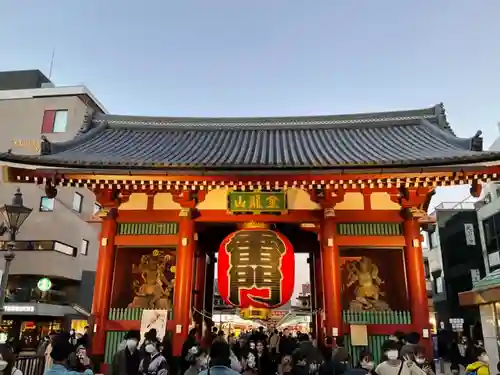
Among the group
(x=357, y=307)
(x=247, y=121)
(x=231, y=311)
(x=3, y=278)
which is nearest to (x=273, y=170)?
(x=357, y=307)

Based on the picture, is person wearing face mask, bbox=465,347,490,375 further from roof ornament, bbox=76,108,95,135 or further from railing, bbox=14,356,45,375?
roof ornament, bbox=76,108,95,135

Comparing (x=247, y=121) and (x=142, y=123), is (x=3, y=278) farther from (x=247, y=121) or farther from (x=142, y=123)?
(x=247, y=121)

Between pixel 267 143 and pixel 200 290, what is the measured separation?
5.58m

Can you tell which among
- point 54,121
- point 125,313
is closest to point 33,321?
point 54,121

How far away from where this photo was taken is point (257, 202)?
11133mm

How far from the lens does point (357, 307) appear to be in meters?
10.6

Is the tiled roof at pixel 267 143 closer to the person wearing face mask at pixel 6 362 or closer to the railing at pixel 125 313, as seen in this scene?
the railing at pixel 125 313

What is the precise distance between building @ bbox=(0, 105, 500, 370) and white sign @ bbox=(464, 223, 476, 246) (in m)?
26.9

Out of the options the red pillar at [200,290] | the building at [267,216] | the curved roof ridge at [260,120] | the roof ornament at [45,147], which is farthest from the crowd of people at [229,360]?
the curved roof ridge at [260,120]

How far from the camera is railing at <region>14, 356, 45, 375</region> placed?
9.55 meters

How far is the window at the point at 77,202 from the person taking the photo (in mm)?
34000

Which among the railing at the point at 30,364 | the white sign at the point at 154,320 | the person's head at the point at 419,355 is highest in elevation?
the white sign at the point at 154,320

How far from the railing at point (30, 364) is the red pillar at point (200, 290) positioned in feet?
14.0

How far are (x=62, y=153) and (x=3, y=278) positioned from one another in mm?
4460
